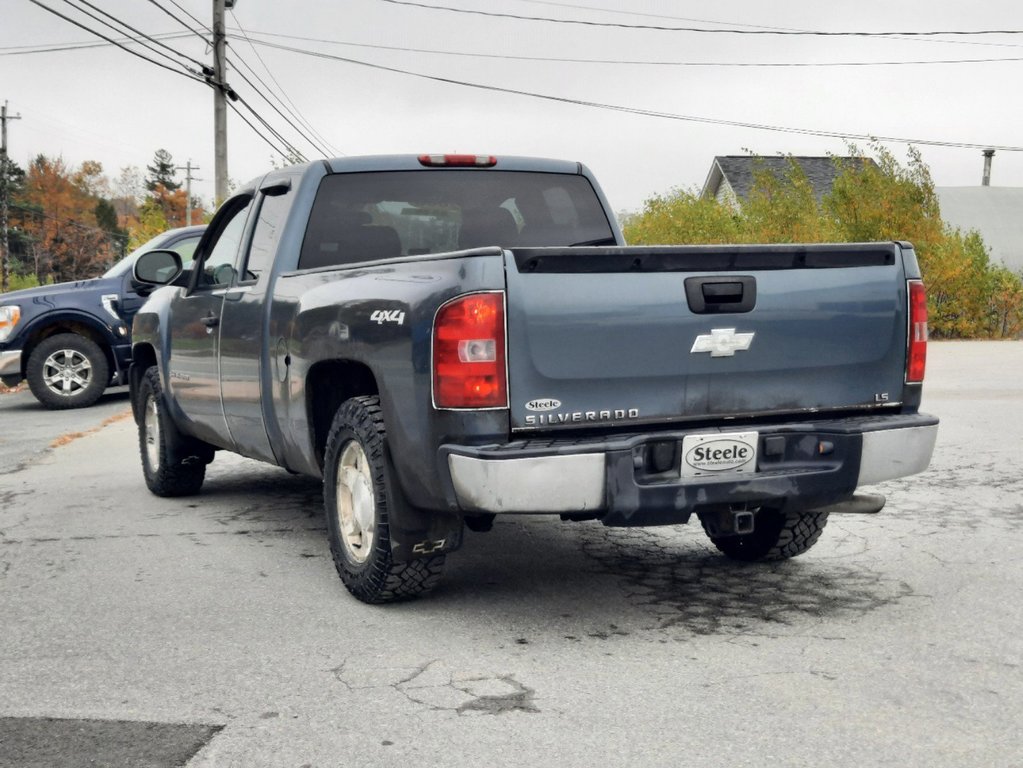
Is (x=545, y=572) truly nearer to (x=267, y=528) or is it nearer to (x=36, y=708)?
(x=267, y=528)

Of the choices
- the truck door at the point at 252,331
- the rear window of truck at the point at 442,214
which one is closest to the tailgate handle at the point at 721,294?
the rear window of truck at the point at 442,214

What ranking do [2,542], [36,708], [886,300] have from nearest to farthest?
[36,708] < [886,300] < [2,542]

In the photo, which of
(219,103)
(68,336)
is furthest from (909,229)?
(68,336)

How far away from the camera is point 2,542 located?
7062 millimetres

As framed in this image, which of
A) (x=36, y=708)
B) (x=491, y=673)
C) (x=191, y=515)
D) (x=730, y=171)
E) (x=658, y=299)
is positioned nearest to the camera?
(x=36, y=708)

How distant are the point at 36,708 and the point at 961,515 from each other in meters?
5.27

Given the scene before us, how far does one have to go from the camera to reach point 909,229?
1227 inches

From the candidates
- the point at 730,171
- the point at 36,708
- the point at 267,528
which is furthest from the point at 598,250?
the point at 730,171

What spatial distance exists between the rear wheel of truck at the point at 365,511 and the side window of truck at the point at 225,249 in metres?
1.79

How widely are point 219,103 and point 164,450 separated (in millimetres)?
24080

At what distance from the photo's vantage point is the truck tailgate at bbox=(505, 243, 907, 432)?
4.70m

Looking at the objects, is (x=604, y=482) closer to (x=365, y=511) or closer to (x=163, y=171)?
(x=365, y=511)

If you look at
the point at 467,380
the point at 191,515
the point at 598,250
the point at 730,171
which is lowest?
the point at 191,515

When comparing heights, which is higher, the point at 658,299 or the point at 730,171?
the point at 730,171
